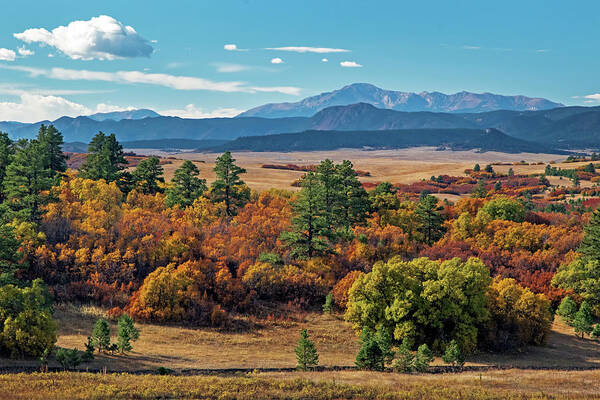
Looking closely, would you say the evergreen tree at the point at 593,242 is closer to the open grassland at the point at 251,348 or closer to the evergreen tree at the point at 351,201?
the open grassland at the point at 251,348

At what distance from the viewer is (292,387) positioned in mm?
29531

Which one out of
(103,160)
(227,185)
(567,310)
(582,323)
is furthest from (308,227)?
(103,160)

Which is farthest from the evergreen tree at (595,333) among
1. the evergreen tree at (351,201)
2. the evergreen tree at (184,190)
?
the evergreen tree at (184,190)

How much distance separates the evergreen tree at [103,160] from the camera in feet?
270

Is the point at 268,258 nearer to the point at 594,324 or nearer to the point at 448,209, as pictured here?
the point at 594,324

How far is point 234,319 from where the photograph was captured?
169 ft

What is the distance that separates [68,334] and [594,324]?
5502 cm

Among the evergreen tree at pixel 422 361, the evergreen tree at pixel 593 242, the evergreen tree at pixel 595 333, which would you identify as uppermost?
the evergreen tree at pixel 593 242

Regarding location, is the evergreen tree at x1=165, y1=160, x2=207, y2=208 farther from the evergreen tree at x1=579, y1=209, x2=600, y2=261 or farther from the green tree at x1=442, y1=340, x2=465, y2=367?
the evergreen tree at x1=579, y1=209, x2=600, y2=261

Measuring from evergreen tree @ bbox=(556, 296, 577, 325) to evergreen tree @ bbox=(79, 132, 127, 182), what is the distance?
66.3 m

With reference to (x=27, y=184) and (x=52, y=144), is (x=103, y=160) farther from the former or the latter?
(x=27, y=184)

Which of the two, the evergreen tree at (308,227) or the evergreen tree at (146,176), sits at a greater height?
the evergreen tree at (146,176)

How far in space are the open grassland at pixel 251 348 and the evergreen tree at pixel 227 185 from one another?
29239 mm

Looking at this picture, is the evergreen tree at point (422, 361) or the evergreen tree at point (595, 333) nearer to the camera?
the evergreen tree at point (422, 361)
